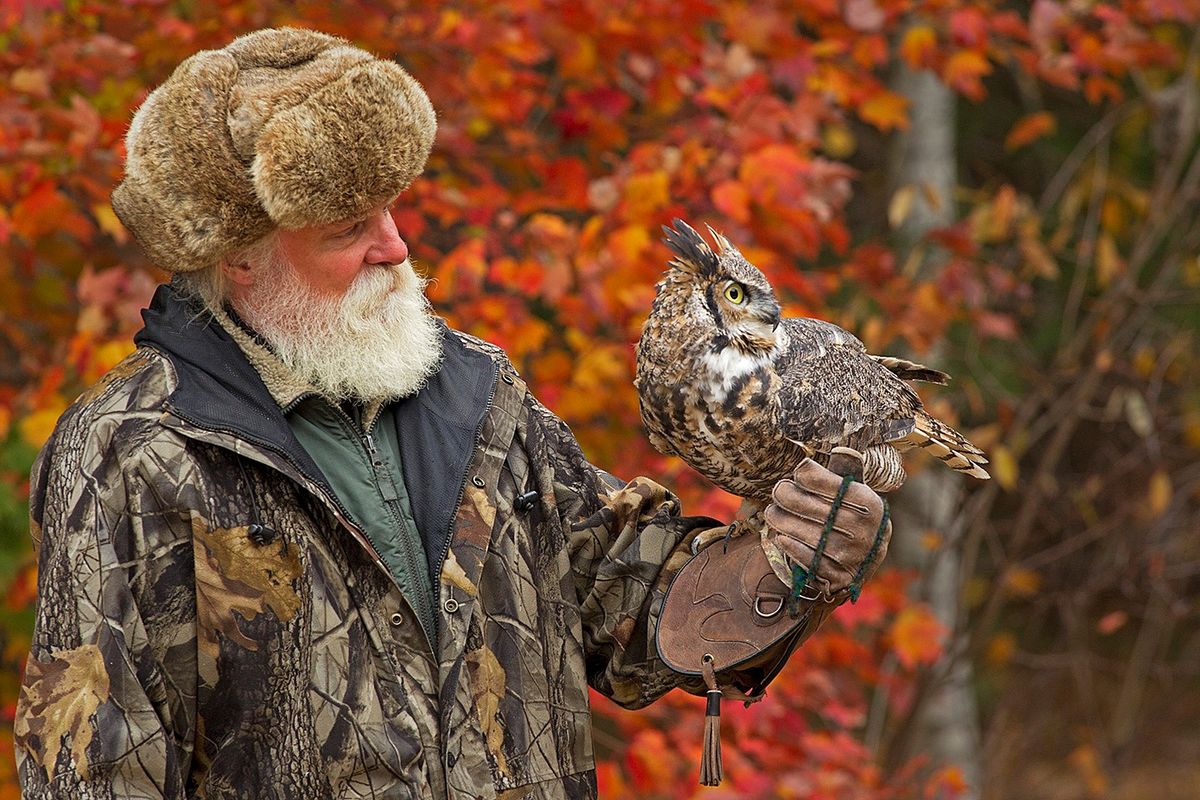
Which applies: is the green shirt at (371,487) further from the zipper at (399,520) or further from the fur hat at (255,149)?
the fur hat at (255,149)

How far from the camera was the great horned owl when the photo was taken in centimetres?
237

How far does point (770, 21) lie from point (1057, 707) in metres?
5.07

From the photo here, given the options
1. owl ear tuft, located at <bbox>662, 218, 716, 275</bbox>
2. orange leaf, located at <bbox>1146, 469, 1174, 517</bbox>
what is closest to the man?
owl ear tuft, located at <bbox>662, 218, 716, 275</bbox>

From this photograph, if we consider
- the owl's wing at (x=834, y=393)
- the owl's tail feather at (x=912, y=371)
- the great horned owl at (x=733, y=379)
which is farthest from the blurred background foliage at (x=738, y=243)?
the great horned owl at (x=733, y=379)

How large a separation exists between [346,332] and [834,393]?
34.2 inches

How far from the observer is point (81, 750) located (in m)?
1.97

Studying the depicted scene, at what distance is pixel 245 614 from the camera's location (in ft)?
6.85

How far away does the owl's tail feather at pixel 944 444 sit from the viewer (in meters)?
2.70

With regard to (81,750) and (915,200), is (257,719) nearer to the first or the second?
(81,750)

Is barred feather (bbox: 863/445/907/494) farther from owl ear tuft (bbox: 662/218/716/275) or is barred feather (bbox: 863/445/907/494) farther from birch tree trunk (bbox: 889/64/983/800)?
birch tree trunk (bbox: 889/64/983/800)

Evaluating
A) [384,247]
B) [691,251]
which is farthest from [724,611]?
[384,247]

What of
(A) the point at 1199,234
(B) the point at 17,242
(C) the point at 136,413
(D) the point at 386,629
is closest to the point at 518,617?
(D) the point at 386,629

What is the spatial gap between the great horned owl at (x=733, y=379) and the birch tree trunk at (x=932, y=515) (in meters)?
2.75

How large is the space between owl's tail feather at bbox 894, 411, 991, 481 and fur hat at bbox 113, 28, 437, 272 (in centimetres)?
114
